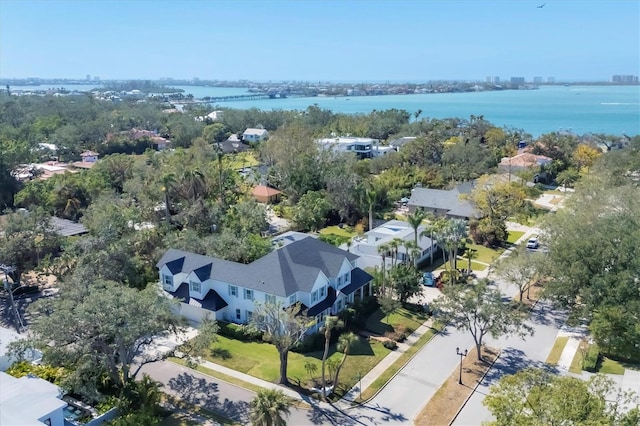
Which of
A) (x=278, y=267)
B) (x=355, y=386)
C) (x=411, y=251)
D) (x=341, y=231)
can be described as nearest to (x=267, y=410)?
(x=355, y=386)

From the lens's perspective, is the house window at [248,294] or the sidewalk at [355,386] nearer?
the sidewalk at [355,386]

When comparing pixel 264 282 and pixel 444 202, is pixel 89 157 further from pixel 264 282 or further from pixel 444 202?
pixel 264 282

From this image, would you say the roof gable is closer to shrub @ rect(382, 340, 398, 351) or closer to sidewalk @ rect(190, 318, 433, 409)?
sidewalk @ rect(190, 318, 433, 409)

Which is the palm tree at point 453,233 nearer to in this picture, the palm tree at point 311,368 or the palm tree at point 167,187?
the palm tree at point 311,368

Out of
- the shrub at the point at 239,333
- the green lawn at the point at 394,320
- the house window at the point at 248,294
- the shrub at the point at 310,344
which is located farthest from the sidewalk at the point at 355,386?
the house window at the point at 248,294

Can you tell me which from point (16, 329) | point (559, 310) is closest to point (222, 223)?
point (16, 329)

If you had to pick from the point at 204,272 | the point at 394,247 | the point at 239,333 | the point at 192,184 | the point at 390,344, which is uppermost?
the point at 192,184
